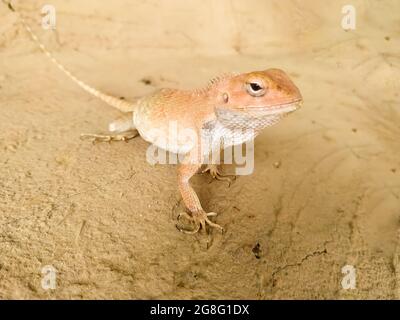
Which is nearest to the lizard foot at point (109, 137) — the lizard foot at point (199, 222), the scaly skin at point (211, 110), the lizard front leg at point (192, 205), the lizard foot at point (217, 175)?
the scaly skin at point (211, 110)

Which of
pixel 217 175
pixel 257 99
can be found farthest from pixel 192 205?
pixel 257 99

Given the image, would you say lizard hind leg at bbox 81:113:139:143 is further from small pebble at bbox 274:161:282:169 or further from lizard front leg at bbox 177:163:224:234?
small pebble at bbox 274:161:282:169

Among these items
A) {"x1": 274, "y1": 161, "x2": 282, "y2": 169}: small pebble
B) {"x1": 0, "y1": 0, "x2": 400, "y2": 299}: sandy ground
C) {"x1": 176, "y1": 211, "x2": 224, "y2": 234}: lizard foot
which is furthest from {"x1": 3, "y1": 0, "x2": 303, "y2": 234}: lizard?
{"x1": 274, "y1": 161, "x2": 282, "y2": 169}: small pebble

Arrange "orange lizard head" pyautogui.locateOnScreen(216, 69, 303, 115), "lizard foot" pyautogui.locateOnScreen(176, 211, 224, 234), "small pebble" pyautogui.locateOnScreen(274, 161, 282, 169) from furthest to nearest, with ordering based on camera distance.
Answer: "small pebble" pyautogui.locateOnScreen(274, 161, 282, 169), "lizard foot" pyautogui.locateOnScreen(176, 211, 224, 234), "orange lizard head" pyautogui.locateOnScreen(216, 69, 303, 115)

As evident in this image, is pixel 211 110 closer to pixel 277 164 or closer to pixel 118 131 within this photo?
pixel 277 164

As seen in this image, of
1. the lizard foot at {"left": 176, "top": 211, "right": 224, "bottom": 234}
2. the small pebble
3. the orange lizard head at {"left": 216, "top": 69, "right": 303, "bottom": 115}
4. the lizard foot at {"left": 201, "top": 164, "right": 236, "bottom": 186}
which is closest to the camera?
the orange lizard head at {"left": 216, "top": 69, "right": 303, "bottom": 115}

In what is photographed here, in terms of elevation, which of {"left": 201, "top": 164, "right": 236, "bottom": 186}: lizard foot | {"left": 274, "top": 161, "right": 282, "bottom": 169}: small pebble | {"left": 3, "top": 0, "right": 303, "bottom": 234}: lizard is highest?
{"left": 3, "top": 0, "right": 303, "bottom": 234}: lizard

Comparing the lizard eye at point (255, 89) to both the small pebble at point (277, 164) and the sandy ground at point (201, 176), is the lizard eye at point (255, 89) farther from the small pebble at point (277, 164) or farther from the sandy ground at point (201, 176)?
the small pebble at point (277, 164)

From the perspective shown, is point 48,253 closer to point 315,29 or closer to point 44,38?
point 44,38
